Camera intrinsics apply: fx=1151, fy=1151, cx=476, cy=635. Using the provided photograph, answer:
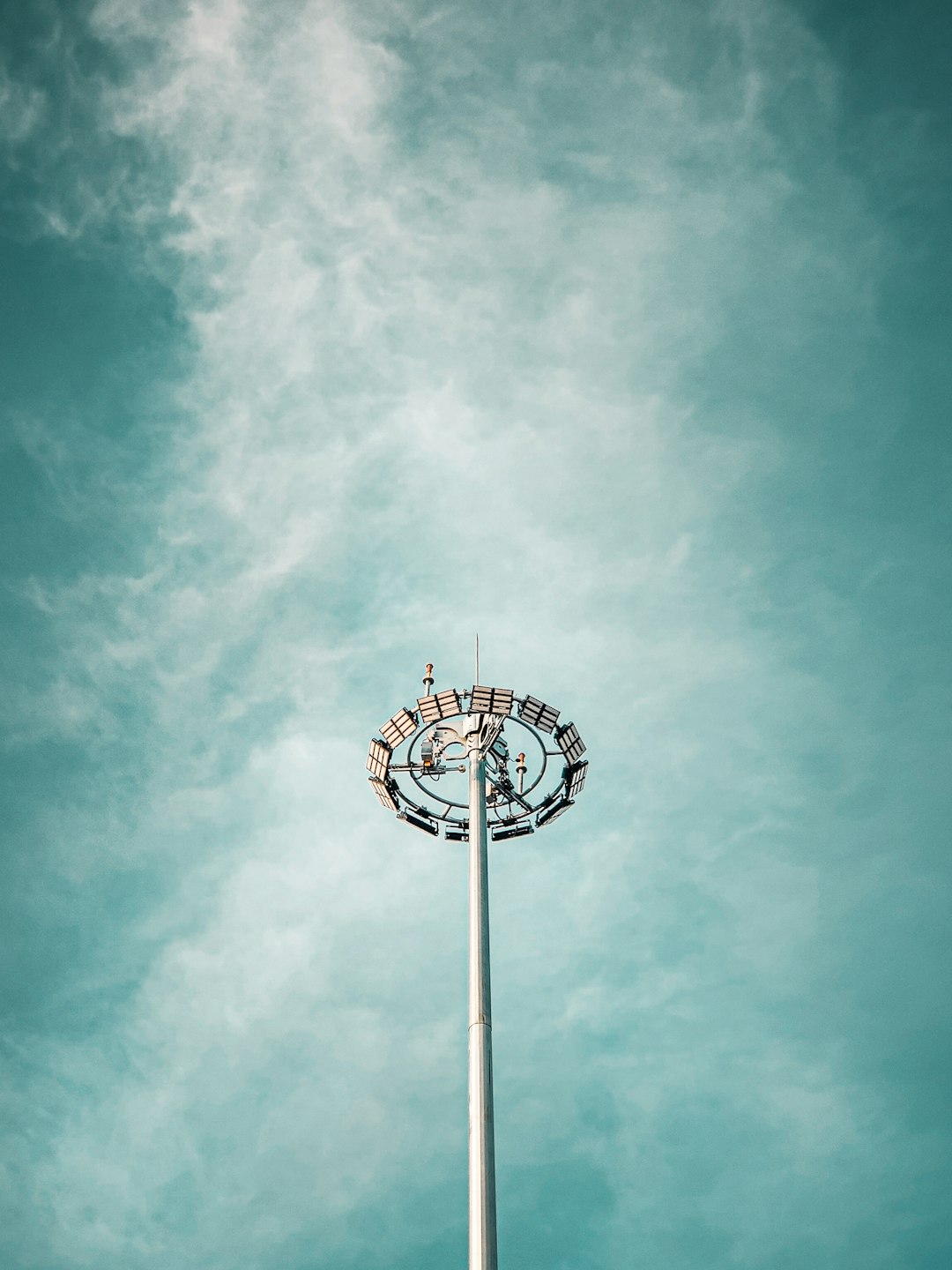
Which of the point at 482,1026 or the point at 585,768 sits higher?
the point at 585,768

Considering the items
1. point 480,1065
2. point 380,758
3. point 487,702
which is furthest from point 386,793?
point 480,1065

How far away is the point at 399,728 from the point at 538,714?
17.8 feet

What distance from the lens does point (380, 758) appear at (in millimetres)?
45062

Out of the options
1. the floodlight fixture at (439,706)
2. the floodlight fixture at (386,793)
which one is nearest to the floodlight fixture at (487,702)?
the floodlight fixture at (439,706)

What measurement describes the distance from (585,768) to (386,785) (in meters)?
7.88

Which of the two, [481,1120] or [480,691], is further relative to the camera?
[480,691]

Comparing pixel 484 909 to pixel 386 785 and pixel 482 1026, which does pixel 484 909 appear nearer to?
pixel 482 1026

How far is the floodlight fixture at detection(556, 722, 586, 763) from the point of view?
150 feet

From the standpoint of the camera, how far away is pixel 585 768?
150ft

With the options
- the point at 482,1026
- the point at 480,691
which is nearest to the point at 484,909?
the point at 482,1026

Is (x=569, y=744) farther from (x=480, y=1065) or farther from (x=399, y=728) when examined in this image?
(x=480, y=1065)

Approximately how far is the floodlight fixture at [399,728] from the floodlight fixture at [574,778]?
249 inches

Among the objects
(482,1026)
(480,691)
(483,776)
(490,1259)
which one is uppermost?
(480,691)

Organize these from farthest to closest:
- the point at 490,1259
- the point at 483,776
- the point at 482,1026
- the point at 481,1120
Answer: the point at 483,776
the point at 482,1026
the point at 481,1120
the point at 490,1259
